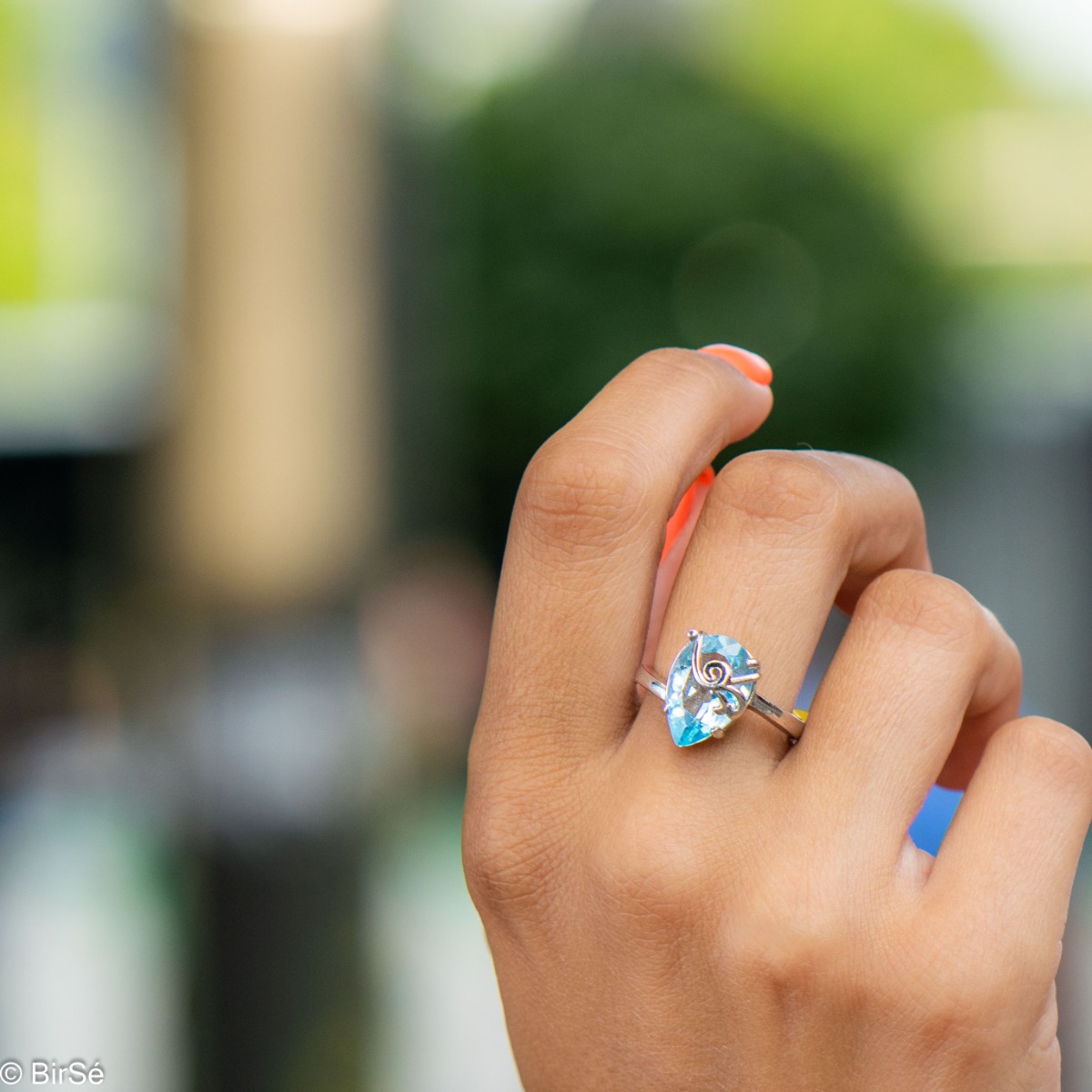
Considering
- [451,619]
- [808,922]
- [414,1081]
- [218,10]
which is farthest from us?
[451,619]

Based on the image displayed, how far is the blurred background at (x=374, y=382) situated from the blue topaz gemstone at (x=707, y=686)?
2656 mm

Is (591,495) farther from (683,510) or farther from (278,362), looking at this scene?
(278,362)

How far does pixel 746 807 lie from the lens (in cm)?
79

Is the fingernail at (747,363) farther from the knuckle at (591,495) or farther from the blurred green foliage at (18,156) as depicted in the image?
the blurred green foliage at (18,156)

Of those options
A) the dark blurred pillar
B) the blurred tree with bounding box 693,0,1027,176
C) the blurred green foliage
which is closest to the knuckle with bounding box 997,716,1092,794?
the dark blurred pillar

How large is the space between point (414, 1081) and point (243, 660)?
1.49 meters

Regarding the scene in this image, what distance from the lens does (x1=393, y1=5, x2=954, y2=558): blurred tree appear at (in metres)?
5.82

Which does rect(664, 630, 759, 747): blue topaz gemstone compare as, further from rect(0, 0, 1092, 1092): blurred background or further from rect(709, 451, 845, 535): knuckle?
rect(0, 0, 1092, 1092): blurred background

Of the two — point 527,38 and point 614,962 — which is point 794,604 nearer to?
point 614,962

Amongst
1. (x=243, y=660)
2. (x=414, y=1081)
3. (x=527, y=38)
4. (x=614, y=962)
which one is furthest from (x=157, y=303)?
(x=614, y=962)

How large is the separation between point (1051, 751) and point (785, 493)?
0.80 feet

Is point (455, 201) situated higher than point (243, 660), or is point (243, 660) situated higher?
point (455, 201)

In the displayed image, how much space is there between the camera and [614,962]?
0.82 meters

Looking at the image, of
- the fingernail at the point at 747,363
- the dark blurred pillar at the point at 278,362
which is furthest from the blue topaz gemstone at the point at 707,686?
the dark blurred pillar at the point at 278,362
